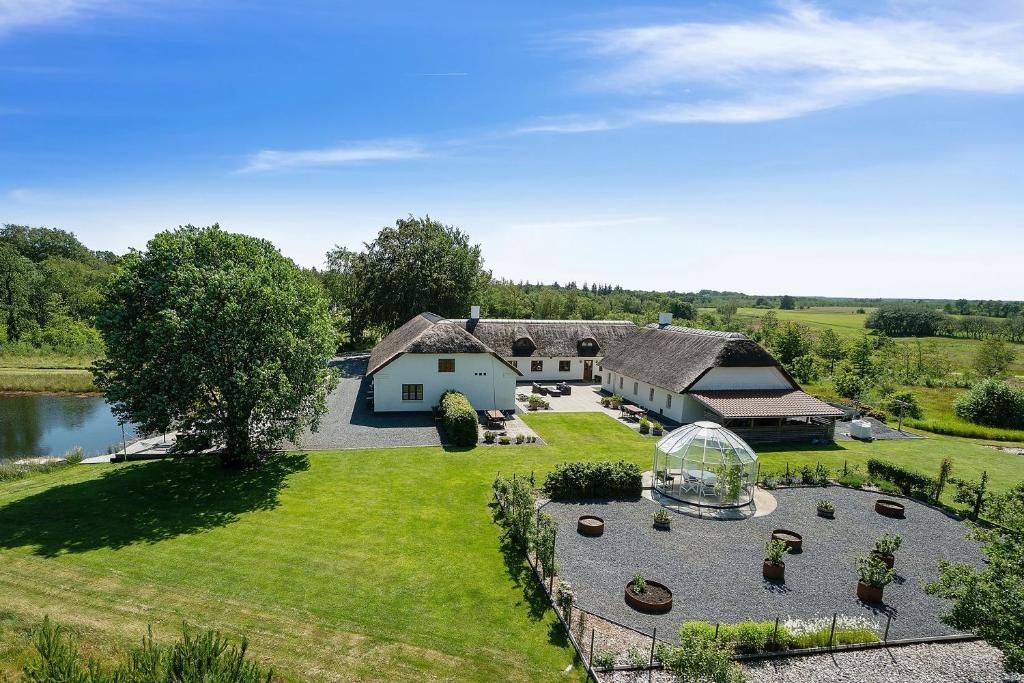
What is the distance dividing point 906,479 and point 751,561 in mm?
12024

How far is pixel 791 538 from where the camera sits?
18250 mm

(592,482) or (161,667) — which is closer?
(161,667)

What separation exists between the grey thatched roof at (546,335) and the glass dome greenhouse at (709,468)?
2383 centimetres

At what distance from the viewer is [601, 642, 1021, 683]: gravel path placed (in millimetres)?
11898

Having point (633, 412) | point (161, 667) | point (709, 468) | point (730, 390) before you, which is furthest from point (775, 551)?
point (633, 412)

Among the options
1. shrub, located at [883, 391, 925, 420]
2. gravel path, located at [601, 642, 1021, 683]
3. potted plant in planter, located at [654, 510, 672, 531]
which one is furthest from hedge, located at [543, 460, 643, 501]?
shrub, located at [883, 391, 925, 420]

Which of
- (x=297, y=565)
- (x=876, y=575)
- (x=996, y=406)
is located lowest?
(x=297, y=565)

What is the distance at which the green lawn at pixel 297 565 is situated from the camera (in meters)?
12.2

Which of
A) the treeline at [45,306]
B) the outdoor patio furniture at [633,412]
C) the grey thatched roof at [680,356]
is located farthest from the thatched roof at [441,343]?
the treeline at [45,306]

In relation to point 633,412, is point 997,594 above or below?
above

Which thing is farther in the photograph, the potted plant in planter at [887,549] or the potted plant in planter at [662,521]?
the potted plant in planter at [662,521]

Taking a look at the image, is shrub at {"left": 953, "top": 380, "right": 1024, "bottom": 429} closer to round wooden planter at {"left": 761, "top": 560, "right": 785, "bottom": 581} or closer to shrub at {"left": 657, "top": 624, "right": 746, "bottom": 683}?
round wooden planter at {"left": 761, "top": 560, "right": 785, "bottom": 581}

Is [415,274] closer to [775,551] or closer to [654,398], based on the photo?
[654,398]

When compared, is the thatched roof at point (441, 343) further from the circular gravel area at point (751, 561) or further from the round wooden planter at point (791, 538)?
the round wooden planter at point (791, 538)
